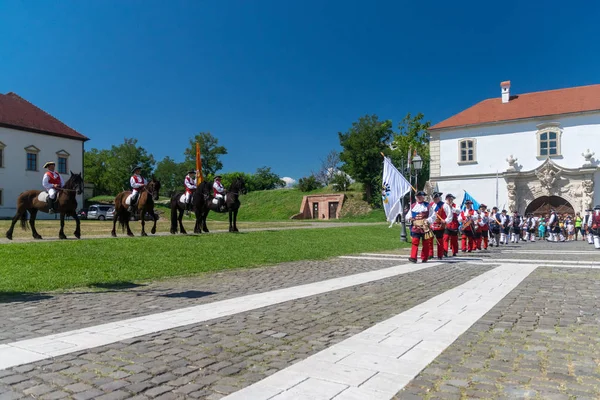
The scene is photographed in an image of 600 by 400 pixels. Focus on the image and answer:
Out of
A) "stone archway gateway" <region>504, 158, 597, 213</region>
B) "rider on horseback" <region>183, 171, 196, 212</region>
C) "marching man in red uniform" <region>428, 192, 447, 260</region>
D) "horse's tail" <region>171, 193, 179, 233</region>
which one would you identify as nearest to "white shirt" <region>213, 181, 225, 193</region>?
"rider on horseback" <region>183, 171, 196, 212</region>

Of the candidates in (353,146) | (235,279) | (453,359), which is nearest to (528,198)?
(353,146)

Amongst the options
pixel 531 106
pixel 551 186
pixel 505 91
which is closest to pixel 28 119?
pixel 505 91

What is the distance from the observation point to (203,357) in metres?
4.21

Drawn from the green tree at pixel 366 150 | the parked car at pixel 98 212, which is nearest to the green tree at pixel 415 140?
the green tree at pixel 366 150

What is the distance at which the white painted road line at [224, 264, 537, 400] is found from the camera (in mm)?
3408

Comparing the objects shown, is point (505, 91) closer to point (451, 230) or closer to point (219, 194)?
point (451, 230)

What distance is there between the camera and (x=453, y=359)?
13.9 ft

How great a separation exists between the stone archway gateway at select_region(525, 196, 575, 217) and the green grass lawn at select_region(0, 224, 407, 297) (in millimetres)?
26128

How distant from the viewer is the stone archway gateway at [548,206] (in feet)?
121

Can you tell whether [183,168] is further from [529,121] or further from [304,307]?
[304,307]

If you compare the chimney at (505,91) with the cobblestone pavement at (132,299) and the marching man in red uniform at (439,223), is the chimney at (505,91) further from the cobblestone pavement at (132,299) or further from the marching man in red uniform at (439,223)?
the cobblestone pavement at (132,299)

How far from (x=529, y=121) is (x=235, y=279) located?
37055 millimetres

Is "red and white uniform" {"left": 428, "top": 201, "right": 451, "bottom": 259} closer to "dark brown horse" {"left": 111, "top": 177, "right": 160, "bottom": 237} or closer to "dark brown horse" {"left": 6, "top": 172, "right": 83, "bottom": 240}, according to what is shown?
"dark brown horse" {"left": 111, "top": 177, "right": 160, "bottom": 237}

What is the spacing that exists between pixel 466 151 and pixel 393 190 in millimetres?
25118
